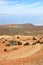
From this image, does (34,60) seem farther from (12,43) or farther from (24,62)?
(12,43)

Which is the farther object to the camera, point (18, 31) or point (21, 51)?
point (18, 31)

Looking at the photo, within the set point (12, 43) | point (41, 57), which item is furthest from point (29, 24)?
point (41, 57)

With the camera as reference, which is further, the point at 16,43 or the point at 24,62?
the point at 16,43

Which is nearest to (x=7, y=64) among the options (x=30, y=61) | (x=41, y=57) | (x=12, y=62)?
(x=12, y=62)

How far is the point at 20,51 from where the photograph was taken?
2605 centimetres

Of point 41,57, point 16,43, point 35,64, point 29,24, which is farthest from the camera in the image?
point 29,24

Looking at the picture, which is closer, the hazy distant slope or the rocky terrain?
the rocky terrain

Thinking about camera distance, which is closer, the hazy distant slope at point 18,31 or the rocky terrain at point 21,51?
the rocky terrain at point 21,51

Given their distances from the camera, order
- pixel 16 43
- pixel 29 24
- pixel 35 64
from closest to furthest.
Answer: pixel 35 64, pixel 16 43, pixel 29 24

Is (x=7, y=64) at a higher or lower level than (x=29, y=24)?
higher

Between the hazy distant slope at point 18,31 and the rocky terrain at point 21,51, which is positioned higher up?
the rocky terrain at point 21,51

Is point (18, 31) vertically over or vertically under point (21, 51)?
under

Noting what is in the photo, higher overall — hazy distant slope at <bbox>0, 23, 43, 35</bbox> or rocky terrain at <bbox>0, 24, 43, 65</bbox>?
rocky terrain at <bbox>0, 24, 43, 65</bbox>

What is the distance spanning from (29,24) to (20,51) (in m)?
119
